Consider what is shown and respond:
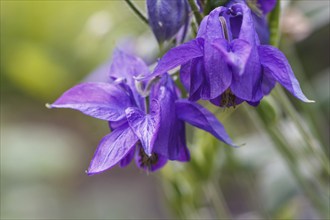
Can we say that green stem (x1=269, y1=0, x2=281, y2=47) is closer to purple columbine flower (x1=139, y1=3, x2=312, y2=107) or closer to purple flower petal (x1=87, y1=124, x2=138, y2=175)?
purple columbine flower (x1=139, y1=3, x2=312, y2=107)

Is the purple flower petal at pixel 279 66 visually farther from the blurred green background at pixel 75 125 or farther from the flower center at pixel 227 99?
the blurred green background at pixel 75 125

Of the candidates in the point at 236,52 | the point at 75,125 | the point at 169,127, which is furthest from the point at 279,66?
the point at 75,125

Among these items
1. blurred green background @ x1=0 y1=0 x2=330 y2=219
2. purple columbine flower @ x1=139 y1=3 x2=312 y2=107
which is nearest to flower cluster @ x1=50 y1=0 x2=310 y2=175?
purple columbine flower @ x1=139 y1=3 x2=312 y2=107

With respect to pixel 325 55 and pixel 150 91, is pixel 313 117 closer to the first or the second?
pixel 150 91

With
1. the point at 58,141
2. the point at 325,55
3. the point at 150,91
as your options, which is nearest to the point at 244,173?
the point at 150,91

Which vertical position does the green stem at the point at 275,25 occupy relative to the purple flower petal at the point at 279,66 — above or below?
below

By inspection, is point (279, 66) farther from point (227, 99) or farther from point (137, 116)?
point (137, 116)

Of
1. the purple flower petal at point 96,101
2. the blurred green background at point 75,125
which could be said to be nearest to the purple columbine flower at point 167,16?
the purple flower petal at point 96,101
